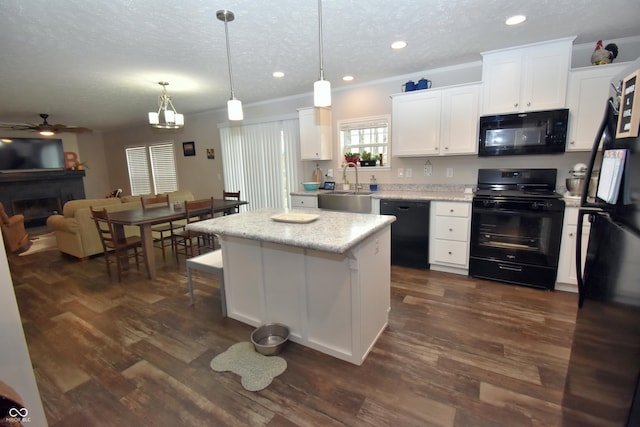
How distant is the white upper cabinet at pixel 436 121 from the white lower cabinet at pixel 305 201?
1.31 m

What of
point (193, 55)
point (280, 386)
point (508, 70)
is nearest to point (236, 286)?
point (280, 386)

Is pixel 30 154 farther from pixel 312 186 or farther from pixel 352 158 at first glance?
pixel 352 158

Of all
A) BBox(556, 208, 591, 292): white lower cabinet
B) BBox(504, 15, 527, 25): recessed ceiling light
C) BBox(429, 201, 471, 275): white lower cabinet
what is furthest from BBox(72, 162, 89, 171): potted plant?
BBox(556, 208, 591, 292): white lower cabinet

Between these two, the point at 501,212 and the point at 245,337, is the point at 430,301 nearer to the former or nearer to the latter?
the point at 501,212

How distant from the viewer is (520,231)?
3.01m

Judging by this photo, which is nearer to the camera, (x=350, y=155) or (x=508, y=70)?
(x=508, y=70)

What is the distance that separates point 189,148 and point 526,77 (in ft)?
20.4

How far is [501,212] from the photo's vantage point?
3.04 meters

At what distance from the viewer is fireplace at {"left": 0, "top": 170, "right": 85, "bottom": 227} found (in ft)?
22.5

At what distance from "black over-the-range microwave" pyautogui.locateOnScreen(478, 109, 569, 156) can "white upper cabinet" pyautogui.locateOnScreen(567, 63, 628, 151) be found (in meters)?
0.09

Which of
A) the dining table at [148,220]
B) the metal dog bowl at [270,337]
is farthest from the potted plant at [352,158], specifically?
the metal dog bowl at [270,337]

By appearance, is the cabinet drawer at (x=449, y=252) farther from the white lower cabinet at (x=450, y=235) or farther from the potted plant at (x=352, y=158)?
the potted plant at (x=352, y=158)

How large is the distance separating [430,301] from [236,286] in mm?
1811

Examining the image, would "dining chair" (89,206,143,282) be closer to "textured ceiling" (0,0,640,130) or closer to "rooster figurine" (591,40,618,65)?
"textured ceiling" (0,0,640,130)
